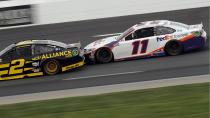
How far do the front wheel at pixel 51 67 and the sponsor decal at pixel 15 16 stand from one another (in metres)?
7.74

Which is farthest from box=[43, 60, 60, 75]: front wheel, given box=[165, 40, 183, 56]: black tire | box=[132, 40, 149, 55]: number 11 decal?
box=[165, 40, 183, 56]: black tire

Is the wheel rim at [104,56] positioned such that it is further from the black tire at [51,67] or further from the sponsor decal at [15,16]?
the sponsor decal at [15,16]

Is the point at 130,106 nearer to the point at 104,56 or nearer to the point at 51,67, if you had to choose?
the point at 51,67

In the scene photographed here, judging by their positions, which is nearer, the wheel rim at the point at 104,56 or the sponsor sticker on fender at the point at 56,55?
the sponsor sticker on fender at the point at 56,55

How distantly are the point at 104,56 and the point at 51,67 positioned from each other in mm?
1818

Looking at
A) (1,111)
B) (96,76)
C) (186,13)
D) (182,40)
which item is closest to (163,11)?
(186,13)

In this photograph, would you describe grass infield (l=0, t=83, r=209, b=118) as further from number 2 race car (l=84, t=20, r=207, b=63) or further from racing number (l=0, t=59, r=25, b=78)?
number 2 race car (l=84, t=20, r=207, b=63)

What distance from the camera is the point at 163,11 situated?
24719 mm

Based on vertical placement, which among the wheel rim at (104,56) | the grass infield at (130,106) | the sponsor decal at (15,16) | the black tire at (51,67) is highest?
the sponsor decal at (15,16)

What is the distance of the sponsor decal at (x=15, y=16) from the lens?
24594 millimetres

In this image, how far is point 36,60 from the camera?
17.3m

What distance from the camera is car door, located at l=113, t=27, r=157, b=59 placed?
58.7 feet

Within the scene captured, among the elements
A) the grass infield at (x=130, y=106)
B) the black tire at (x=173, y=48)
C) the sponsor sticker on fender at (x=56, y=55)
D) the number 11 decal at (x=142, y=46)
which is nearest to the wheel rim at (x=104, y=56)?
the number 11 decal at (x=142, y=46)

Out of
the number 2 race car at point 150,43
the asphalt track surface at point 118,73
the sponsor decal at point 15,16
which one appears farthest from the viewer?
the sponsor decal at point 15,16
